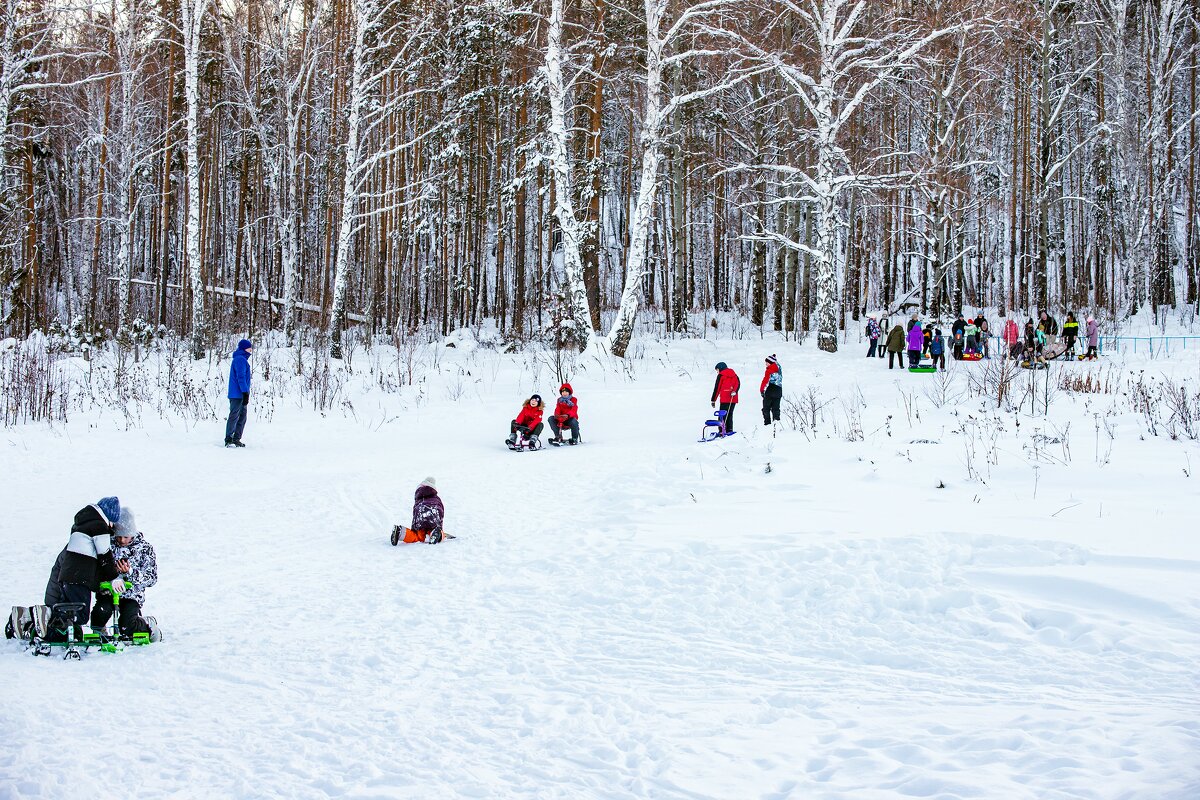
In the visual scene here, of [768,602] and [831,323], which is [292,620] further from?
[831,323]

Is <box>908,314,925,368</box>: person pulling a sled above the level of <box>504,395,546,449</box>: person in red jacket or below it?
above

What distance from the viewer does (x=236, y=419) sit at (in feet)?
42.0

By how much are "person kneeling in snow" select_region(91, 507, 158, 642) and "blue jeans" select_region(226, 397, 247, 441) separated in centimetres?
766

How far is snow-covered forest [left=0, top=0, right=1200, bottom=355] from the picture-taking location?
20625mm

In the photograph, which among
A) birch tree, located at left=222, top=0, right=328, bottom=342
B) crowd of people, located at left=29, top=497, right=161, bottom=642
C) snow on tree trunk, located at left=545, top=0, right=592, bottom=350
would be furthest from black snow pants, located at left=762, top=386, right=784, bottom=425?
birch tree, located at left=222, top=0, right=328, bottom=342

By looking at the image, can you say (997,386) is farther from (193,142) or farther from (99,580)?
(193,142)

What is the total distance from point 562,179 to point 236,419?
33.1 ft

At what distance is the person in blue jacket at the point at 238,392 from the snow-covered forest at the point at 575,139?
7823 millimetres

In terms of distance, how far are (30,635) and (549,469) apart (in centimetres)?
731

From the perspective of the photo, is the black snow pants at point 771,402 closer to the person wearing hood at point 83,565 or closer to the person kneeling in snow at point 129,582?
the person kneeling in snow at point 129,582

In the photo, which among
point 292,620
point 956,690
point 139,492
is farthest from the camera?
point 139,492

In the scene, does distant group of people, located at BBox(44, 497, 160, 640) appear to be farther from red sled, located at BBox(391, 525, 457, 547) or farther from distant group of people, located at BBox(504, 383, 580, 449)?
distant group of people, located at BBox(504, 383, 580, 449)

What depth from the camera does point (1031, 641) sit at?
5.11 m

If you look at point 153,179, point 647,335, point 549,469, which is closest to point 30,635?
point 549,469
